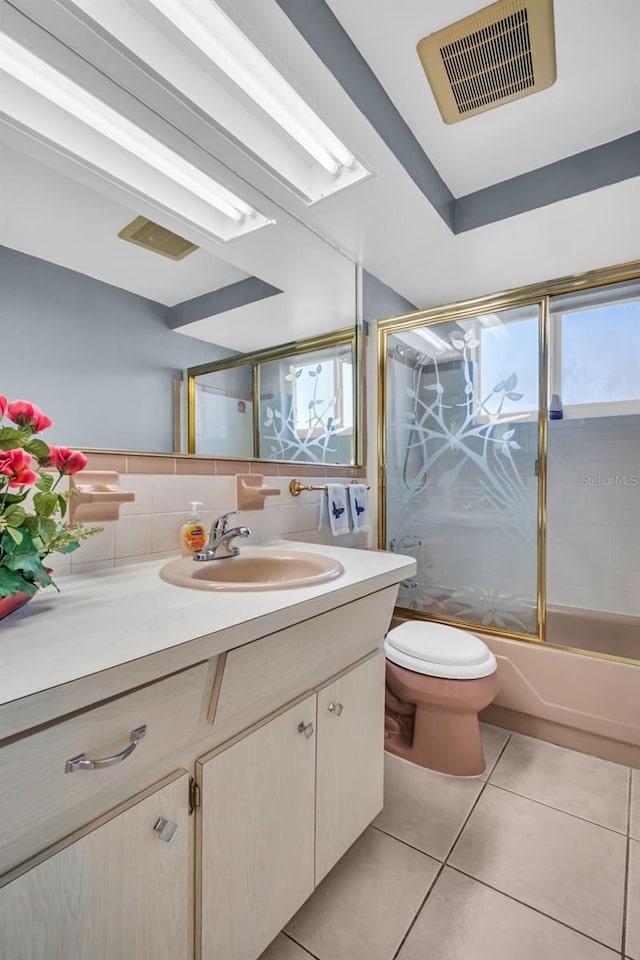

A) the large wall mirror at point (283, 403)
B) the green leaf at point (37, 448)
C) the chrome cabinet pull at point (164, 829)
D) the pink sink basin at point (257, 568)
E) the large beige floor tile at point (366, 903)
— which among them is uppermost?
the large wall mirror at point (283, 403)

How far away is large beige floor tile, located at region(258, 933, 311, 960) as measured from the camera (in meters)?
0.97

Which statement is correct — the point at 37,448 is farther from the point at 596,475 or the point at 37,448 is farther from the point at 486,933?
the point at 596,475

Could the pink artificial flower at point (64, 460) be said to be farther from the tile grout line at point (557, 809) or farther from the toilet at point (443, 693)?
the tile grout line at point (557, 809)

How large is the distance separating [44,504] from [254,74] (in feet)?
4.22

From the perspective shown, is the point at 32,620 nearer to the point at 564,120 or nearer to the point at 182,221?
the point at 182,221

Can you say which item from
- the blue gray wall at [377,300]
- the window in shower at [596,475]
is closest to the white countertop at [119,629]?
the blue gray wall at [377,300]

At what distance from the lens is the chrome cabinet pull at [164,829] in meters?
0.66

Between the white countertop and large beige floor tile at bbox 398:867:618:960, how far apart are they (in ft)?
2.67

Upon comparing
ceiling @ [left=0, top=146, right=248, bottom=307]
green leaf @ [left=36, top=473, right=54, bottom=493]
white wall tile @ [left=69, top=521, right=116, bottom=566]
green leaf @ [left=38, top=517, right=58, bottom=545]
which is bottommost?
white wall tile @ [left=69, top=521, right=116, bottom=566]

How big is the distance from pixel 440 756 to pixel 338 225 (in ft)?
6.88

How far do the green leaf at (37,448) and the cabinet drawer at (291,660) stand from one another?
0.49 m

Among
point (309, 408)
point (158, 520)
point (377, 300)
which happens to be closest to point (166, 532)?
point (158, 520)

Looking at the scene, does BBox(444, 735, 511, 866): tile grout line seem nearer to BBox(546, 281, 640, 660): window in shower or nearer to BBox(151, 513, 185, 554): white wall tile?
BBox(546, 281, 640, 660): window in shower

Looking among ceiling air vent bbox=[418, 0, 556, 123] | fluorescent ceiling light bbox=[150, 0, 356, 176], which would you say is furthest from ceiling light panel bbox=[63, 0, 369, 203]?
ceiling air vent bbox=[418, 0, 556, 123]
